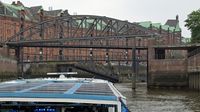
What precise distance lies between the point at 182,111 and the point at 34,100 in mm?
29986

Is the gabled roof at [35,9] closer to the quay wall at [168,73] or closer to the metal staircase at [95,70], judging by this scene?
the metal staircase at [95,70]

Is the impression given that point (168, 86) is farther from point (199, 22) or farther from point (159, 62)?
point (199, 22)

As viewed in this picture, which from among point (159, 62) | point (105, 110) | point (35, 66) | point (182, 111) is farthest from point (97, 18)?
point (105, 110)

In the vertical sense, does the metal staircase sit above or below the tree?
below

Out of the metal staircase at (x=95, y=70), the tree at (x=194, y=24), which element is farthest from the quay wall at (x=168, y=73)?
the metal staircase at (x=95, y=70)

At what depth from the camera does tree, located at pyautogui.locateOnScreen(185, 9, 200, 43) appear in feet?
368

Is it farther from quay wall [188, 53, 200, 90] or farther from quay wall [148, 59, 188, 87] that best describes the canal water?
quay wall [148, 59, 188, 87]

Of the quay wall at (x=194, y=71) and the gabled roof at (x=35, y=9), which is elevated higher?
the gabled roof at (x=35, y=9)

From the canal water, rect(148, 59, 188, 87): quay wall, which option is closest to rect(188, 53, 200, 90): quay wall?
rect(148, 59, 188, 87): quay wall

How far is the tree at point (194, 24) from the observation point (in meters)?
112

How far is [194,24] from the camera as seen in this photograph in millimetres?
113562

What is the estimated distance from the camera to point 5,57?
10962 centimetres

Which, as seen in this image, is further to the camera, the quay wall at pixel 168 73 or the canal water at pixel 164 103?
Result: the quay wall at pixel 168 73

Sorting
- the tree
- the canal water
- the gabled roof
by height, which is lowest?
the canal water
